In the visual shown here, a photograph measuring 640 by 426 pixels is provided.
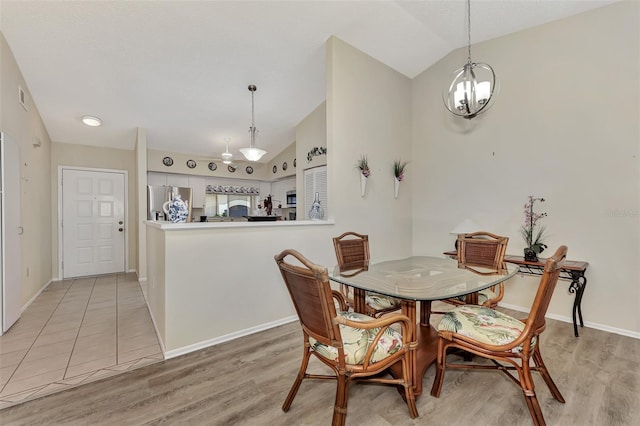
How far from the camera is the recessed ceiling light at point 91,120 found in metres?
4.24

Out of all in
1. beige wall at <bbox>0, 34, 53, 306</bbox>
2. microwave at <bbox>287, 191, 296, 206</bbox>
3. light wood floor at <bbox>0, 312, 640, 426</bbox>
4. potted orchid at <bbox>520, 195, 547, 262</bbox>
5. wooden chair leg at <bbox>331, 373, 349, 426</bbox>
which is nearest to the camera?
wooden chair leg at <bbox>331, 373, 349, 426</bbox>

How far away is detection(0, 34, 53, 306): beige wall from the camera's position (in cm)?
289

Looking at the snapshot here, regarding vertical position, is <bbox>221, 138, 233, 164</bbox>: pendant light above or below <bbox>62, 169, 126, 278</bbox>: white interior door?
above

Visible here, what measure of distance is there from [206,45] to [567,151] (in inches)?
166

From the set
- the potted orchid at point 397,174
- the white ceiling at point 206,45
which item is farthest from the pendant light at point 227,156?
the potted orchid at point 397,174

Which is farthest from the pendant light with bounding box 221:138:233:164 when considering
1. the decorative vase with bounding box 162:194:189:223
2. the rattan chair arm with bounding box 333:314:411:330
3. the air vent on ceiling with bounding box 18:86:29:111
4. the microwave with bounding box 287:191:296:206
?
the rattan chair arm with bounding box 333:314:411:330

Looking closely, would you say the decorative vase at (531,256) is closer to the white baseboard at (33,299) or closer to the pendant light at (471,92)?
the pendant light at (471,92)

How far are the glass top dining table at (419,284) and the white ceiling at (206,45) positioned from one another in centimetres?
273

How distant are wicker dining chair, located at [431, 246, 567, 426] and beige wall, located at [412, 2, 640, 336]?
192cm

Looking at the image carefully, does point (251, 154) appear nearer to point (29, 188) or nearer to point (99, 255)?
point (29, 188)

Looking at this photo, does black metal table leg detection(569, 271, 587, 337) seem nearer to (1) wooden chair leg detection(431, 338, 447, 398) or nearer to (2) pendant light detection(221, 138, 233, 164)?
(1) wooden chair leg detection(431, 338, 447, 398)

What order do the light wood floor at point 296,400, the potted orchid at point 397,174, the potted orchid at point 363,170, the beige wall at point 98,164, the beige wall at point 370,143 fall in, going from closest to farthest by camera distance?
1. the light wood floor at point 296,400
2. the beige wall at point 370,143
3. the potted orchid at point 363,170
4. the potted orchid at point 397,174
5. the beige wall at point 98,164

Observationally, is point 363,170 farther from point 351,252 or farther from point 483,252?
point 483,252

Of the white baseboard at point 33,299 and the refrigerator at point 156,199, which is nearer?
the white baseboard at point 33,299
